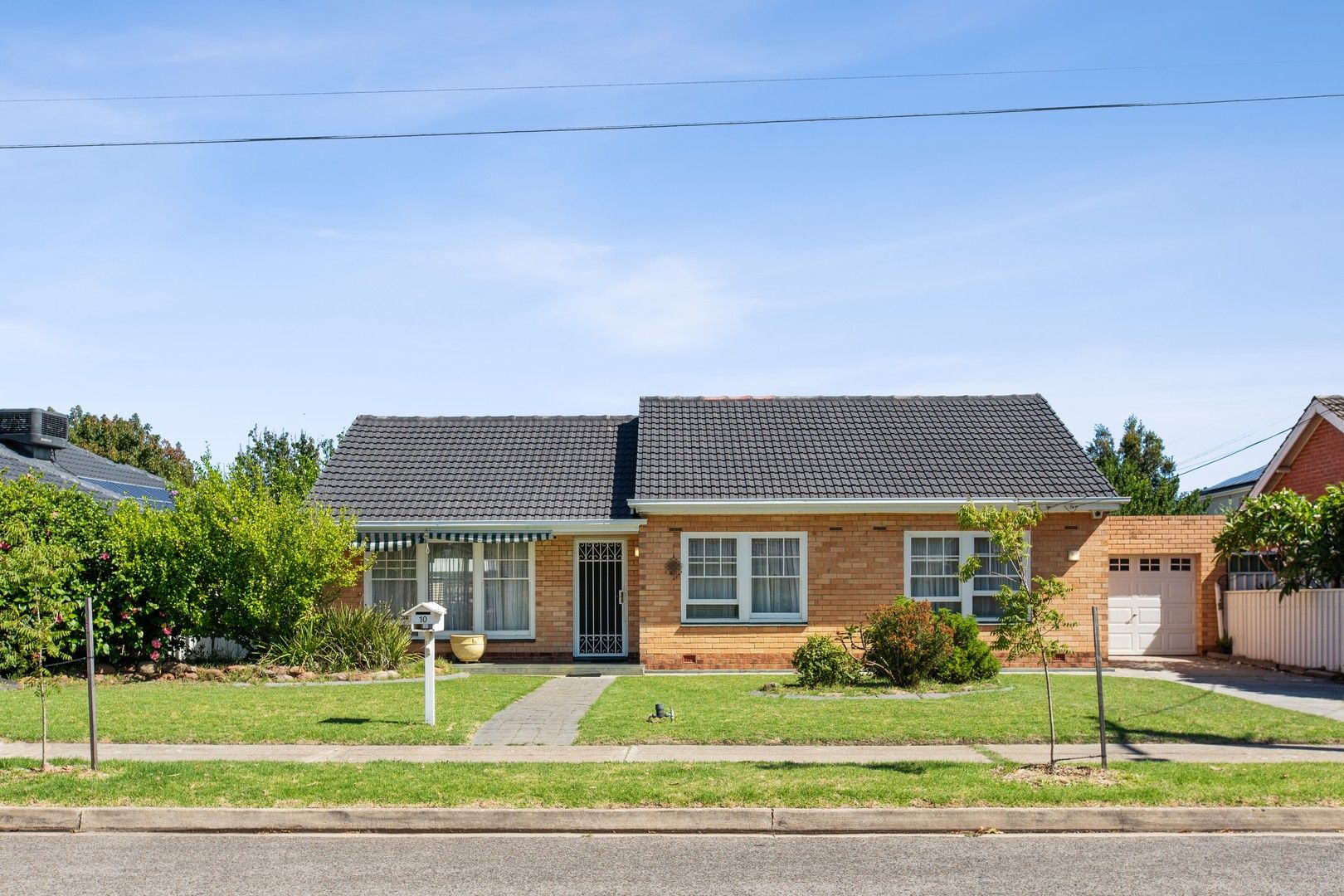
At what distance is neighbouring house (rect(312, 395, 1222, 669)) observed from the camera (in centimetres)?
2117

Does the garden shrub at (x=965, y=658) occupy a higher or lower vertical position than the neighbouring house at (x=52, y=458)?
lower

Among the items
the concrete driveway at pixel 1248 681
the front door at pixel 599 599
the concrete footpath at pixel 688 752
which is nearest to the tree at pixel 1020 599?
the concrete footpath at pixel 688 752

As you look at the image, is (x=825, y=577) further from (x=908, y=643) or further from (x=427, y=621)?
(x=427, y=621)

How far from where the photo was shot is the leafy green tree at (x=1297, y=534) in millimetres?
19969

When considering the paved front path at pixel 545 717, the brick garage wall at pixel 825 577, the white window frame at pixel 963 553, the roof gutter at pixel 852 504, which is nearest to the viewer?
the paved front path at pixel 545 717

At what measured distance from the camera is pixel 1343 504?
1994cm

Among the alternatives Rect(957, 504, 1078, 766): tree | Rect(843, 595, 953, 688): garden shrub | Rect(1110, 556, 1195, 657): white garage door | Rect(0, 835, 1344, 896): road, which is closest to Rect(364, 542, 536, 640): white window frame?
Rect(843, 595, 953, 688): garden shrub

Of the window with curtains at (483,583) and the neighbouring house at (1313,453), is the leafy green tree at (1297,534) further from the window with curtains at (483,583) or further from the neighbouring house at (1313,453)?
the window with curtains at (483,583)

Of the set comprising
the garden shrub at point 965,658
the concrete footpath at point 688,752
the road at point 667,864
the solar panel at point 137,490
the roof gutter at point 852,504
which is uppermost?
the solar panel at point 137,490

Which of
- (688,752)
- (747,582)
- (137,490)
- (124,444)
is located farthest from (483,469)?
(124,444)

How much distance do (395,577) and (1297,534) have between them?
1538 cm

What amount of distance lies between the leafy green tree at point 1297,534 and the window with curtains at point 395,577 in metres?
14.3

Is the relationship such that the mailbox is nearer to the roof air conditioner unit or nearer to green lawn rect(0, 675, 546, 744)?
green lawn rect(0, 675, 546, 744)

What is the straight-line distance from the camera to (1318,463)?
25.1 metres
